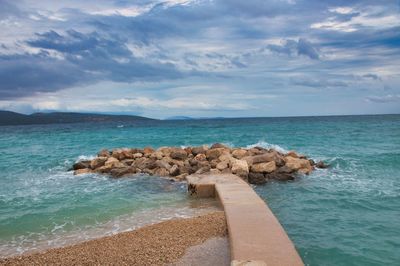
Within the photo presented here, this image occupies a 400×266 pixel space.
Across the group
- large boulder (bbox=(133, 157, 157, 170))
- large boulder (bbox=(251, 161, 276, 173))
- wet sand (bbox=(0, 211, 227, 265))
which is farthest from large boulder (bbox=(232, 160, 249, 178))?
wet sand (bbox=(0, 211, 227, 265))

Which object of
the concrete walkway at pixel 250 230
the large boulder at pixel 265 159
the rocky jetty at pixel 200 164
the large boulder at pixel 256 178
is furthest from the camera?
the large boulder at pixel 265 159

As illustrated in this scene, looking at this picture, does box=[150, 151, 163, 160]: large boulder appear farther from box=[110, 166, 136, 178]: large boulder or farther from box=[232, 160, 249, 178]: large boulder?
box=[232, 160, 249, 178]: large boulder

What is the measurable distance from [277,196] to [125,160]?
833cm

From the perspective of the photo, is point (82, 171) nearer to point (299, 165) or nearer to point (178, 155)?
point (178, 155)

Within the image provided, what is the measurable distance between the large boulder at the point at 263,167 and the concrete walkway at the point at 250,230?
3.13 metres

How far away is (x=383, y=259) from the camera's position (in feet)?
21.2

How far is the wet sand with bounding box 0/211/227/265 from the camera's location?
20.1ft

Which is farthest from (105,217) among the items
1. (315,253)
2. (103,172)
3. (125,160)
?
(125,160)

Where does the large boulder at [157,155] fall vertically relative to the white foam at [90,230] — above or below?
above

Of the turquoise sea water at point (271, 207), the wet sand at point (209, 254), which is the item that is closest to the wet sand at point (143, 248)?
the wet sand at point (209, 254)

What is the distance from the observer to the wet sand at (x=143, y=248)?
6121 millimetres

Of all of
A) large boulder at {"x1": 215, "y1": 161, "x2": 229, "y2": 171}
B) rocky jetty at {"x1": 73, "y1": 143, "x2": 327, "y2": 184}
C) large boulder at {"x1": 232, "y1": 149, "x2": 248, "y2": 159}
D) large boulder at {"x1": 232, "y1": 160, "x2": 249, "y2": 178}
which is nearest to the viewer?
large boulder at {"x1": 232, "y1": 160, "x2": 249, "y2": 178}

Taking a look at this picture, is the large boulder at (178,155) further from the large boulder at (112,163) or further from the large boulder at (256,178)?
the large boulder at (256,178)

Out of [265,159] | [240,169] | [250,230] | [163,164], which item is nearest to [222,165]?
[240,169]
